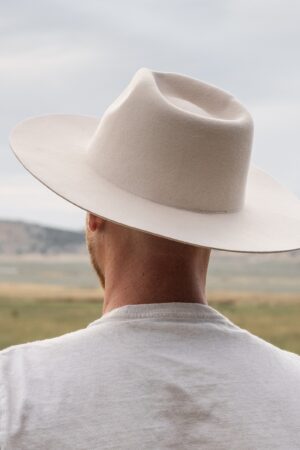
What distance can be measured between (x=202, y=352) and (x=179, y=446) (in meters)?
0.16

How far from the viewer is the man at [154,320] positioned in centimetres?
155

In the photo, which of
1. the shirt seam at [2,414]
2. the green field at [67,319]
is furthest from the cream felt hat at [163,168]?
the green field at [67,319]

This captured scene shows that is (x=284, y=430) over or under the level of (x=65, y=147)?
under

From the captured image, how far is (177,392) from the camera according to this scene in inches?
62.4

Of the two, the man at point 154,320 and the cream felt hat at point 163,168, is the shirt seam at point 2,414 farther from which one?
the cream felt hat at point 163,168

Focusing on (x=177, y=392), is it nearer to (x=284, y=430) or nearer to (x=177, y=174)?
(x=284, y=430)

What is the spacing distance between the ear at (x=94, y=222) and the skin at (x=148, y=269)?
0.11 feet

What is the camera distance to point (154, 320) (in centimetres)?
162

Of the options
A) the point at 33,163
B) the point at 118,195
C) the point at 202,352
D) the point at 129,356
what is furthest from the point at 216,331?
the point at 33,163

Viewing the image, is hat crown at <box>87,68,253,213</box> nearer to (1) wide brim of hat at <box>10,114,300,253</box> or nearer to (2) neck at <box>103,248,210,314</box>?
(1) wide brim of hat at <box>10,114,300,253</box>

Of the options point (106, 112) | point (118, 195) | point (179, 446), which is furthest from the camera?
point (106, 112)

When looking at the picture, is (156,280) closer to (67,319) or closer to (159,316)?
(159,316)

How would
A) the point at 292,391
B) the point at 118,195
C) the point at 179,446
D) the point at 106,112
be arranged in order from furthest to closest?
the point at 106,112 → the point at 118,195 → the point at 292,391 → the point at 179,446

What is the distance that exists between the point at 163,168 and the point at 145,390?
0.46 meters
